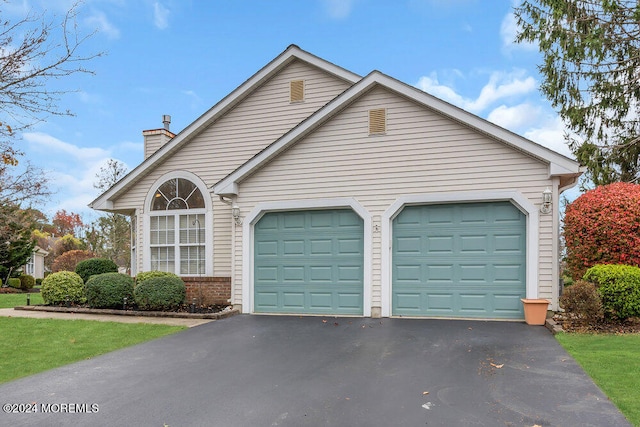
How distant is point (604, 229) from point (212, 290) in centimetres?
956

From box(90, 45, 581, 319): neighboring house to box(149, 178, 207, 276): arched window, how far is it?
1259 millimetres

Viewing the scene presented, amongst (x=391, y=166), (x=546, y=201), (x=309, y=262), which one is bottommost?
(x=309, y=262)

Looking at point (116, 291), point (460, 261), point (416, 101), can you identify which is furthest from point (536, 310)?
point (116, 291)

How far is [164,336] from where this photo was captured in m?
8.06

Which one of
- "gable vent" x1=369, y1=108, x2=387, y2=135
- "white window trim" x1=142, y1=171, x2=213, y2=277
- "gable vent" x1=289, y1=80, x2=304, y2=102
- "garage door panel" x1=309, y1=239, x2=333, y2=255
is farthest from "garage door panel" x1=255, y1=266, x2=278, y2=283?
"gable vent" x1=289, y1=80, x2=304, y2=102

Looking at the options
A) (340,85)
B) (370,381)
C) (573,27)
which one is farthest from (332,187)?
(573,27)

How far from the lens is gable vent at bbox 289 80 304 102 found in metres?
12.5

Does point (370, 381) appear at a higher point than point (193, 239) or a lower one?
lower

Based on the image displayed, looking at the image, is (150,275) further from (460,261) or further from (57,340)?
(460,261)

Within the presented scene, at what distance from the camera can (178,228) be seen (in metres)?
12.7

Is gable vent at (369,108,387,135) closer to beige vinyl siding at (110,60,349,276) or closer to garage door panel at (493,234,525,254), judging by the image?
beige vinyl siding at (110,60,349,276)

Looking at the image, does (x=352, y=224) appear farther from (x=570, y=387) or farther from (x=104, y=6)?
(x=104, y=6)

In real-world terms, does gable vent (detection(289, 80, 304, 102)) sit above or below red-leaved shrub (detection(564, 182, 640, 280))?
→ above

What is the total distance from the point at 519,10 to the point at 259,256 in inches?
573
